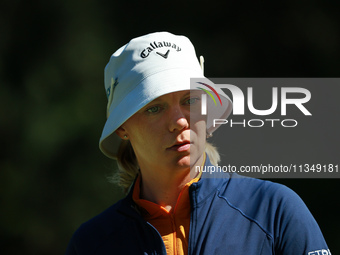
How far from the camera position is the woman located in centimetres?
170

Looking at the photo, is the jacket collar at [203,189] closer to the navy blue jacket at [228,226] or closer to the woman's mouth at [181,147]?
the navy blue jacket at [228,226]

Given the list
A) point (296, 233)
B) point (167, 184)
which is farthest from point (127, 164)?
point (296, 233)

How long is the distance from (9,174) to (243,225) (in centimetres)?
348

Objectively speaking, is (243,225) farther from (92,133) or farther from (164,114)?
(92,133)

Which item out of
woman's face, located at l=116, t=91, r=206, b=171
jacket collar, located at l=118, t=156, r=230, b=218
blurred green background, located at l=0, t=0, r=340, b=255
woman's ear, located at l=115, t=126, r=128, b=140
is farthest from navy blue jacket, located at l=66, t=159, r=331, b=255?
blurred green background, located at l=0, t=0, r=340, b=255

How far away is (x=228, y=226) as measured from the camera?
5.71 feet

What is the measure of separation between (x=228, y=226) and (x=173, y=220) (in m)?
0.20

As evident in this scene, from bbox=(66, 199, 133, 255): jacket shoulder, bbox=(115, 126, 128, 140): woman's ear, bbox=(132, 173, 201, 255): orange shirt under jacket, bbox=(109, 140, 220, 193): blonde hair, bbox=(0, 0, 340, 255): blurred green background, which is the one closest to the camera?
bbox=(132, 173, 201, 255): orange shirt under jacket

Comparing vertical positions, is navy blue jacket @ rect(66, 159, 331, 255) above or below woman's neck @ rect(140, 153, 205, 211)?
below

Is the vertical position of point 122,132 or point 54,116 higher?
point 54,116

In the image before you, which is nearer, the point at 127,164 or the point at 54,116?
the point at 127,164

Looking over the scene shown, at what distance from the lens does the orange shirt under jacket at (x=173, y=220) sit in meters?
1.79

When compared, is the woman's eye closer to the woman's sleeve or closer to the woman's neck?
the woman's neck

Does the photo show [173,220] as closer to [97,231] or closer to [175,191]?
[175,191]
